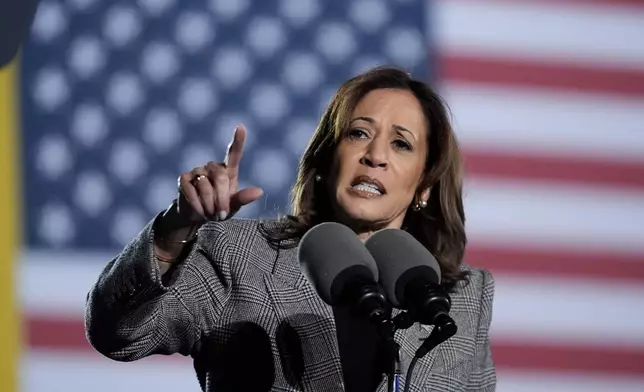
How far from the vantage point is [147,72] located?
264cm

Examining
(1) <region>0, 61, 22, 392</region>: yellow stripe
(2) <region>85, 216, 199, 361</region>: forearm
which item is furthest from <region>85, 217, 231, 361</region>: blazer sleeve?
(1) <region>0, 61, 22, 392</region>: yellow stripe

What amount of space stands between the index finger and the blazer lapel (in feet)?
0.93

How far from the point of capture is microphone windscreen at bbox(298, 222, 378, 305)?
111cm

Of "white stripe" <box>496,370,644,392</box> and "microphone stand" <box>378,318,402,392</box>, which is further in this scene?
"white stripe" <box>496,370,644,392</box>

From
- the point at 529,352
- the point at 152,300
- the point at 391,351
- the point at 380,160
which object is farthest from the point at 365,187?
the point at 529,352

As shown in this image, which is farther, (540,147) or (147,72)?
(540,147)

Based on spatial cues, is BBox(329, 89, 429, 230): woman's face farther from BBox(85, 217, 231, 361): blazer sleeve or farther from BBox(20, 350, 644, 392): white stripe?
BBox(20, 350, 644, 392): white stripe

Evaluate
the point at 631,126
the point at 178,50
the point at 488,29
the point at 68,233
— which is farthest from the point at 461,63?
the point at 68,233

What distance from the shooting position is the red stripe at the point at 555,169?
2795mm

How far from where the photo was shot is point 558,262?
282cm

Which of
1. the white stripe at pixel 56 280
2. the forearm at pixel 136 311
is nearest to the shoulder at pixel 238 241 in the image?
the forearm at pixel 136 311

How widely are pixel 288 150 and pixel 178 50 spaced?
1.20ft

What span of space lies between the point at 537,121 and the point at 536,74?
12 centimetres

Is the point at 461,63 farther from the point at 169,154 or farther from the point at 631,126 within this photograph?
the point at 169,154
